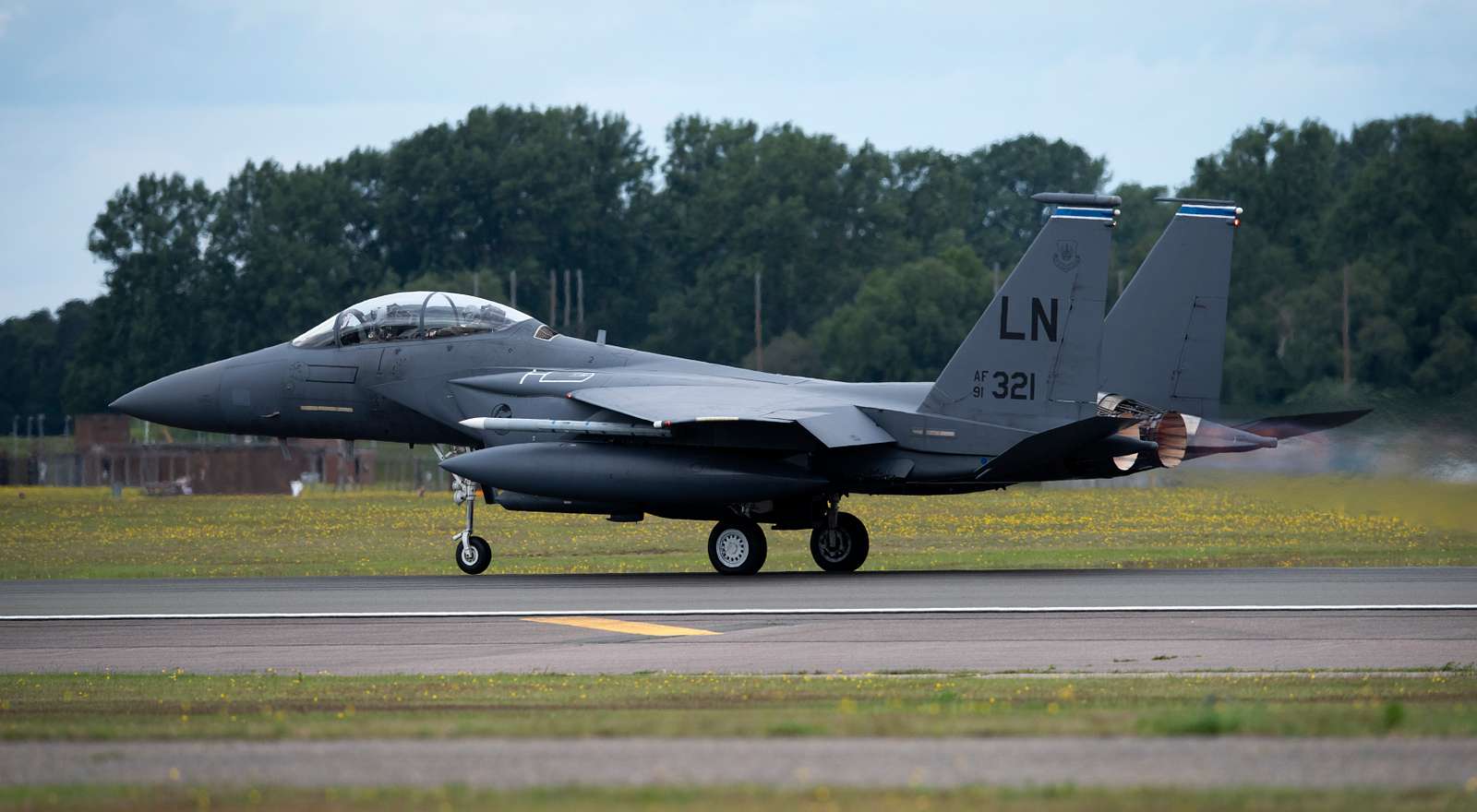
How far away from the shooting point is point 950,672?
13.0 metres

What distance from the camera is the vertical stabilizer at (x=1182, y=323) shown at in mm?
24031

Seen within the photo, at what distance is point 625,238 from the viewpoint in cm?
9606

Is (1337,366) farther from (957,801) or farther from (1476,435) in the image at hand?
(957,801)

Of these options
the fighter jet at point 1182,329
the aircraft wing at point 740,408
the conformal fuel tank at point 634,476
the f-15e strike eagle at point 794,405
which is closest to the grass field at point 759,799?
the f-15e strike eagle at point 794,405

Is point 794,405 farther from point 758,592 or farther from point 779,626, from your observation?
point 779,626

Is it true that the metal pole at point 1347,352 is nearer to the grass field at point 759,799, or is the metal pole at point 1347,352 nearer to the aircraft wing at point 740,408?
the aircraft wing at point 740,408

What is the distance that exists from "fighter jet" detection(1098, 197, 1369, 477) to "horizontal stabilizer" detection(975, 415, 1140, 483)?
73.7 inches

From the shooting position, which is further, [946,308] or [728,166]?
[728,166]

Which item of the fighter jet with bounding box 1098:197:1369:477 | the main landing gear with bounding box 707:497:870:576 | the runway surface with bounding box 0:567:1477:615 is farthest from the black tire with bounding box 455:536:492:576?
the fighter jet with bounding box 1098:197:1369:477

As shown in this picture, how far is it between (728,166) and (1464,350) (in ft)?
164

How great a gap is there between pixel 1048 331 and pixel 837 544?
14.1ft

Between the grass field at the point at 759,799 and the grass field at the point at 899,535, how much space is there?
14.4 meters

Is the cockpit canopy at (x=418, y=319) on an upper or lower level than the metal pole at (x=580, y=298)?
lower

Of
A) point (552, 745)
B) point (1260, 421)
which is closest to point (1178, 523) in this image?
point (1260, 421)
